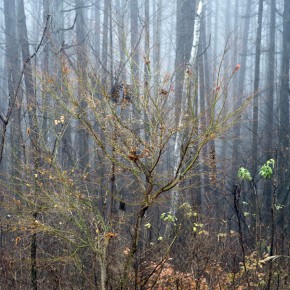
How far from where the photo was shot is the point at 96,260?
681 centimetres

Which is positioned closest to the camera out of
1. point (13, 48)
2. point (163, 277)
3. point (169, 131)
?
point (169, 131)

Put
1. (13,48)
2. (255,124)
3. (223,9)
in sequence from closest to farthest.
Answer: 1. (13,48)
2. (255,124)
3. (223,9)

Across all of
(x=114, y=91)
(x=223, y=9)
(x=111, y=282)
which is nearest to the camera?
(x=111, y=282)

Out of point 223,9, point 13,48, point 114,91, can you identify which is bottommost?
point 114,91

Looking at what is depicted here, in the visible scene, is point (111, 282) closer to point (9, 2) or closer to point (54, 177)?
point (54, 177)

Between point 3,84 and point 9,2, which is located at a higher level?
point 9,2

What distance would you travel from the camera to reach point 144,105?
6012mm

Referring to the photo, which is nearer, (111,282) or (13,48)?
(111,282)

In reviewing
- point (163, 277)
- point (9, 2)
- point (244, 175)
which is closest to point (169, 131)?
point (244, 175)

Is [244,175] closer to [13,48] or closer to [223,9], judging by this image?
[13,48]

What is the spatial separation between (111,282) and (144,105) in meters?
2.50

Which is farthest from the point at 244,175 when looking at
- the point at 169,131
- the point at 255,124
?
the point at 255,124

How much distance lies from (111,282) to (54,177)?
66.1 inches

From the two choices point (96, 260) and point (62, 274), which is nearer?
point (96, 260)
